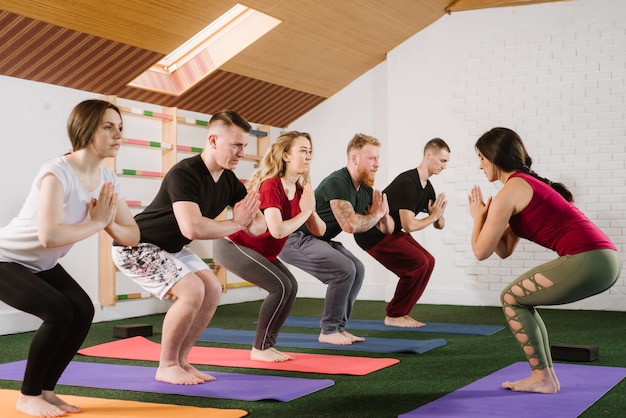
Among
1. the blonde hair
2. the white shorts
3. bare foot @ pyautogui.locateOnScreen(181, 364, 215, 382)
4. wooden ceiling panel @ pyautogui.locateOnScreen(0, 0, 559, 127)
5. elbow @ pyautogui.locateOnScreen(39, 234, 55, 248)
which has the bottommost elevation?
bare foot @ pyautogui.locateOnScreen(181, 364, 215, 382)

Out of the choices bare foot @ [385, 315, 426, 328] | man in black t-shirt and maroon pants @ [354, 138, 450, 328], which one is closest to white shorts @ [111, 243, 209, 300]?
man in black t-shirt and maroon pants @ [354, 138, 450, 328]

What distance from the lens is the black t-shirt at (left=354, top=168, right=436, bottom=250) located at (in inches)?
223

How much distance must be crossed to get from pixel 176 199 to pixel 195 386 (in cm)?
87

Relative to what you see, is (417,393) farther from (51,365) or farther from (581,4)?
(581,4)

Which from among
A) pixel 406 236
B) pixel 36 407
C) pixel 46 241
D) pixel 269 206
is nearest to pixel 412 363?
pixel 269 206

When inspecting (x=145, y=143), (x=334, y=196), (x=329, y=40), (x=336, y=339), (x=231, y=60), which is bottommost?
(x=336, y=339)

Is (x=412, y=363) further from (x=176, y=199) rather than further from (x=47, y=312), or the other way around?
(x=47, y=312)

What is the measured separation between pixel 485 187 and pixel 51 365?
5386mm

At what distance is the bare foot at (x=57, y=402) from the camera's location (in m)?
2.96

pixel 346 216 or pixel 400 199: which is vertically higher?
pixel 400 199

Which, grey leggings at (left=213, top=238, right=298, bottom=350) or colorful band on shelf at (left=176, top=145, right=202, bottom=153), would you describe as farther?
colorful band on shelf at (left=176, top=145, right=202, bottom=153)

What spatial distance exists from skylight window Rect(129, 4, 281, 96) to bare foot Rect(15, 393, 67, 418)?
4220 mm

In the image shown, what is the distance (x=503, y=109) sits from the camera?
24.7 ft

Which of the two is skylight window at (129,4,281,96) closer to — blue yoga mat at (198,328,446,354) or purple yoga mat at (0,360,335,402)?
blue yoga mat at (198,328,446,354)
